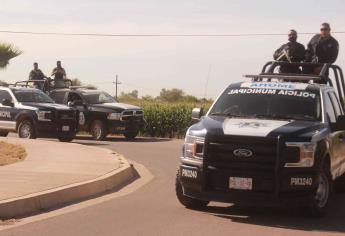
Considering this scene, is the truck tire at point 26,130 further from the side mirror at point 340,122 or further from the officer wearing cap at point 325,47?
the side mirror at point 340,122

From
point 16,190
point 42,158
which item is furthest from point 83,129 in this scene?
point 16,190

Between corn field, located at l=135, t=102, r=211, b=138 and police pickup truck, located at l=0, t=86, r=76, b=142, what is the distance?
6634mm

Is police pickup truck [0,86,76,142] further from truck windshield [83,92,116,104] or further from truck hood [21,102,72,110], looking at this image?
truck windshield [83,92,116,104]

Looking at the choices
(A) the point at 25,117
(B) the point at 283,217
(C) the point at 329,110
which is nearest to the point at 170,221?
(B) the point at 283,217

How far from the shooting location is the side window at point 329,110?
34.6ft

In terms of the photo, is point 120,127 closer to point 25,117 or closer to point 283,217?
point 25,117

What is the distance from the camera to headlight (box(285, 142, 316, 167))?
8.98 meters

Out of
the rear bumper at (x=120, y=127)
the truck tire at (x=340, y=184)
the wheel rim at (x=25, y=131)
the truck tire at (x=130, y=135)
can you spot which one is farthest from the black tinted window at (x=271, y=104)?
the truck tire at (x=130, y=135)

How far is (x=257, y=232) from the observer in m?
8.50

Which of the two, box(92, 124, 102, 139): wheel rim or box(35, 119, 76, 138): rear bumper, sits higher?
box(35, 119, 76, 138): rear bumper

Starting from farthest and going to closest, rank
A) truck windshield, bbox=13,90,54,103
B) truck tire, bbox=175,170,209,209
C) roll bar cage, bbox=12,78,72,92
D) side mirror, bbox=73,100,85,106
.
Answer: roll bar cage, bbox=12,78,72,92, side mirror, bbox=73,100,85,106, truck windshield, bbox=13,90,54,103, truck tire, bbox=175,170,209,209

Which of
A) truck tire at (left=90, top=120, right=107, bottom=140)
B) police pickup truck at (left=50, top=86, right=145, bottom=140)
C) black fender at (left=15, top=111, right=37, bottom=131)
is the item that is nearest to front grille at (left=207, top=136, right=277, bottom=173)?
black fender at (left=15, top=111, right=37, bottom=131)

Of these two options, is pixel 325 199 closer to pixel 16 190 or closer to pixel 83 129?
pixel 16 190

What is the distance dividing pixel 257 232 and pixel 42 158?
787 cm
